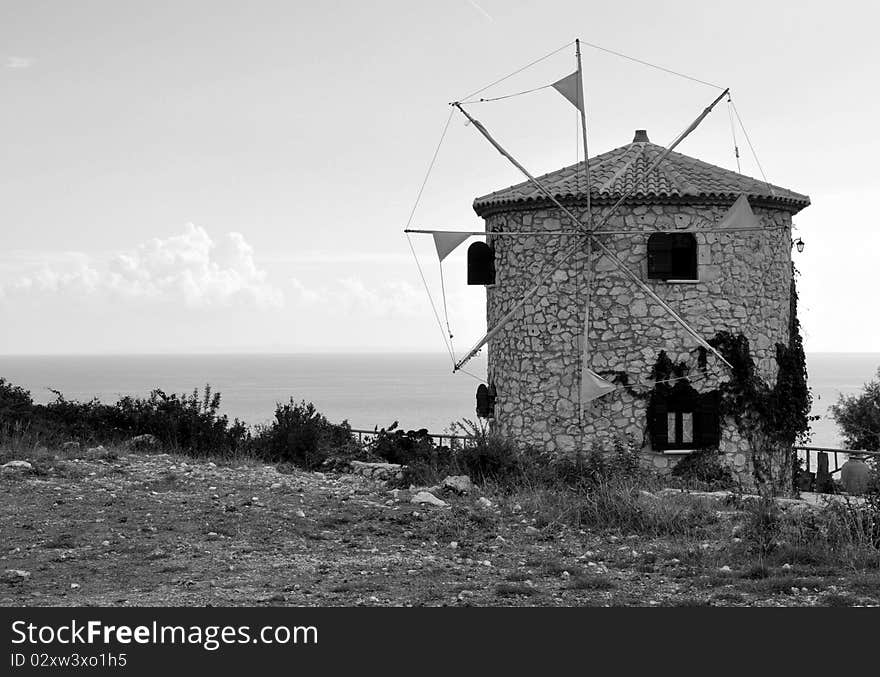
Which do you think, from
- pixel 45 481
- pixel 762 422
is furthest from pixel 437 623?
pixel 762 422

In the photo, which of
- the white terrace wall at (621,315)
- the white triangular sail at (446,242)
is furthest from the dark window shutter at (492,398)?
the white triangular sail at (446,242)

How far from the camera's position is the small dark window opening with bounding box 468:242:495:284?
19688 mm

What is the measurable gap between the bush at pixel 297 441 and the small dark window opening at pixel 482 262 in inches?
154

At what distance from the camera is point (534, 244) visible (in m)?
18.8

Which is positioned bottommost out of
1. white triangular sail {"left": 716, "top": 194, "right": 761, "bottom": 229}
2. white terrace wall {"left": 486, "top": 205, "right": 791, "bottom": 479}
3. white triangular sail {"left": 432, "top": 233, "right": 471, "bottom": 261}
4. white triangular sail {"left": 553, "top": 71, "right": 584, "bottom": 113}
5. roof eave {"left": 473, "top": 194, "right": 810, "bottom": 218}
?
white terrace wall {"left": 486, "top": 205, "right": 791, "bottom": 479}

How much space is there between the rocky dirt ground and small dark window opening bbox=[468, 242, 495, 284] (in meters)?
7.25

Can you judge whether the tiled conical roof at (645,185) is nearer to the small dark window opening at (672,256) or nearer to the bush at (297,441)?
the small dark window opening at (672,256)

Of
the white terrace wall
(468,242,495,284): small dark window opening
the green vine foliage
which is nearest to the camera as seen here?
the white terrace wall

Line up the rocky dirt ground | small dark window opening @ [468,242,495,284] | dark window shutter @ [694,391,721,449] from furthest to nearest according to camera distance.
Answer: small dark window opening @ [468,242,495,284], dark window shutter @ [694,391,721,449], the rocky dirt ground

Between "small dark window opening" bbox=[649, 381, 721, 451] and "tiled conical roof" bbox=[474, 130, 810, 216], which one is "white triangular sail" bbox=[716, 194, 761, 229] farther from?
"small dark window opening" bbox=[649, 381, 721, 451]

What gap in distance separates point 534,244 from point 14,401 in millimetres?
9886

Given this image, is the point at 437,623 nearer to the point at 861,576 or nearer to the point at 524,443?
the point at 861,576

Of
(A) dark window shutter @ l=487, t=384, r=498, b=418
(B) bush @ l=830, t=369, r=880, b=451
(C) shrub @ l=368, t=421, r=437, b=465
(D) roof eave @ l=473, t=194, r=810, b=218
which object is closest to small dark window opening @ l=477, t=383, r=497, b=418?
(A) dark window shutter @ l=487, t=384, r=498, b=418

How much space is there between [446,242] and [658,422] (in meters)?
4.76
